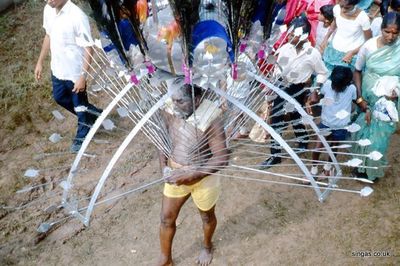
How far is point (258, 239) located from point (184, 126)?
4.28ft

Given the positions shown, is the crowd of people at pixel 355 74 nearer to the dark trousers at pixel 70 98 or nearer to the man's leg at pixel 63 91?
the dark trousers at pixel 70 98

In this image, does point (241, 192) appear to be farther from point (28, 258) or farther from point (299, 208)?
point (28, 258)

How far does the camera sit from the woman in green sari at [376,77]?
3.82m

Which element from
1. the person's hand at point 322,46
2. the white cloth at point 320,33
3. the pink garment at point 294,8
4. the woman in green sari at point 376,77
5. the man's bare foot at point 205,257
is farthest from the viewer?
the white cloth at point 320,33

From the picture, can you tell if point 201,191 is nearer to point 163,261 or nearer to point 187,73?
point 163,261

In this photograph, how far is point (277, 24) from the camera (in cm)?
267

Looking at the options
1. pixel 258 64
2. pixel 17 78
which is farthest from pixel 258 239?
pixel 17 78

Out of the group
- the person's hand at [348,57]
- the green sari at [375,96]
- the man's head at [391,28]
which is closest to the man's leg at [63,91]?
the person's hand at [348,57]

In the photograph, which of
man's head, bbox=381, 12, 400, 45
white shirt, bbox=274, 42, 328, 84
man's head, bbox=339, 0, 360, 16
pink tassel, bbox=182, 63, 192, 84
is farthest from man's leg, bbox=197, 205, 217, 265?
man's head, bbox=339, 0, 360, 16

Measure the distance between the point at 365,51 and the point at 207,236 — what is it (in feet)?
6.24

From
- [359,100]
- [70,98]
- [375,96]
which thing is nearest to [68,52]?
[70,98]

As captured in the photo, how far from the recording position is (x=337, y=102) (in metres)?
3.94

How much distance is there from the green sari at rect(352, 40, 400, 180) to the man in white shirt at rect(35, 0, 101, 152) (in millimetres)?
2198

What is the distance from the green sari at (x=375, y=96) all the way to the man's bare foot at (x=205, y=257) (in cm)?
143
